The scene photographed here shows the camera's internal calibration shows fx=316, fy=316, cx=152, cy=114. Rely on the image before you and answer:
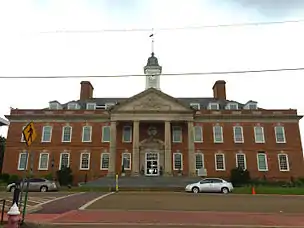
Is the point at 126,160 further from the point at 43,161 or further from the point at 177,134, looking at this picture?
the point at 43,161

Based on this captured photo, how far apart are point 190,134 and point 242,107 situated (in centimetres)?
1107

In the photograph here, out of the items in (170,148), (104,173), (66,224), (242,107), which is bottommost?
(66,224)

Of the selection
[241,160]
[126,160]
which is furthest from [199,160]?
[126,160]

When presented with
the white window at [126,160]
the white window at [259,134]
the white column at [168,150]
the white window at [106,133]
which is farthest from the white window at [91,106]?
the white window at [259,134]

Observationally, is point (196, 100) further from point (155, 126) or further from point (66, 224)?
point (66, 224)

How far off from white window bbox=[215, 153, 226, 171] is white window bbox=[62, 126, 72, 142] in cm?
1946

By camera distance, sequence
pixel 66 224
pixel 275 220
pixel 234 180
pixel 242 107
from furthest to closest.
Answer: pixel 242 107 < pixel 234 180 < pixel 275 220 < pixel 66 224

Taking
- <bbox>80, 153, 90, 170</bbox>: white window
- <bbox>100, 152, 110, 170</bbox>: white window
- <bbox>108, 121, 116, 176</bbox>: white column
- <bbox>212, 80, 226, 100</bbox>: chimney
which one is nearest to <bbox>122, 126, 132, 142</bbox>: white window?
<bbox>108, 121, 116, 176</bbox>: white column

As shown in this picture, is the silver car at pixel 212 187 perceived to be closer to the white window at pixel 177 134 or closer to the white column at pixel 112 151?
the white column at pixel 112 151

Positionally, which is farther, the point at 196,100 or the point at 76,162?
the point at 196,100

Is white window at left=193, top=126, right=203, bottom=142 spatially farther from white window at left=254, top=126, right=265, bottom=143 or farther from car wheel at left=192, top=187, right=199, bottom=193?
car wheel at left=192, top=187, right=199, bottom=193

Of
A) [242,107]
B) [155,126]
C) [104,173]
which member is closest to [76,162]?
[104,173]

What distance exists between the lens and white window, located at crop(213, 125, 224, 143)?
41.3 meters

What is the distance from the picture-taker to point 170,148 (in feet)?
128
